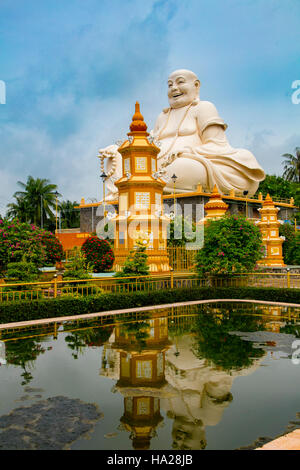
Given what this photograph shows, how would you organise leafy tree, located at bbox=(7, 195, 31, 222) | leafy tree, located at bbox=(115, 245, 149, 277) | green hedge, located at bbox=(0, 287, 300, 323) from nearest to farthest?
green hedge, located at bbox=(0, 287, 300, 323), leafy tree, located at bbox=(115, 245, 149, 277), leafy tree, located at bbox=(7, 195, 31, 222)

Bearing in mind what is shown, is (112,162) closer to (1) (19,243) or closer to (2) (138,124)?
(2) (138,124)

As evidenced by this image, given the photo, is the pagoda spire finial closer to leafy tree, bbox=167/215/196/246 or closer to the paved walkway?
leafy tree, bbox=167/215/196/246

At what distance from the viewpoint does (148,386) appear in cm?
539

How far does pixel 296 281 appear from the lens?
1750 centimetres

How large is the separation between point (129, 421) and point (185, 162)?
88.5 ft

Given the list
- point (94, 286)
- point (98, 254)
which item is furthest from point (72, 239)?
point (94, 286)

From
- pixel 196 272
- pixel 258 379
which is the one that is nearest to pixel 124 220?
pixel 196 272

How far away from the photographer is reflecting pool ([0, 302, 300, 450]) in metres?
4.00

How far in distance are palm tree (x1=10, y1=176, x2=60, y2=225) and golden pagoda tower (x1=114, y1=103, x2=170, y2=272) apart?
29267 millimetres

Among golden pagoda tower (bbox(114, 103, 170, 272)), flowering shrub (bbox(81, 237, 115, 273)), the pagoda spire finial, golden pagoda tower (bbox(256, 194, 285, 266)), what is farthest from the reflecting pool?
golden pagoda tower (bbox(256, 194, 285, 266))

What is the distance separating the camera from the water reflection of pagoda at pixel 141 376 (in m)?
4.23

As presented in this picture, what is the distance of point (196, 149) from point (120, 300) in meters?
21.0

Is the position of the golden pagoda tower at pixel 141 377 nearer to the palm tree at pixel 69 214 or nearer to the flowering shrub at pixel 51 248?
the flowering shrub at pixel 51 248
